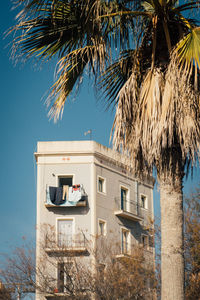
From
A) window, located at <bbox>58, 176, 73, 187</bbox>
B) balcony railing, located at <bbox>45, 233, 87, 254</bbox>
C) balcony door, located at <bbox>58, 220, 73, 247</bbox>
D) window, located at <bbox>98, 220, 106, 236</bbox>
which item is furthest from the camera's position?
window, located at <bbox>58, 176, 73, 187</bbox>

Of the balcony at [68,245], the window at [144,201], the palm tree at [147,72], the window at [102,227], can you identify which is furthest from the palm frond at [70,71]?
the window at [144,201]

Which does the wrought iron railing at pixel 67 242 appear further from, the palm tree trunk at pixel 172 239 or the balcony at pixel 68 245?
the palm tree trunk at pixel 172 239

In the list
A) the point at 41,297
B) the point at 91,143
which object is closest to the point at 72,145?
the point at 91,143

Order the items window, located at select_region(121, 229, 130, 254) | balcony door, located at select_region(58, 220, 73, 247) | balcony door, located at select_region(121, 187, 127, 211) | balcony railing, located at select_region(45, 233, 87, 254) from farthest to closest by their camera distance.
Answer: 1. balcony door, located at select_region(121, 187, 127, 211)
2. window, located at select_region(121, 229, 130, 254)
3. balcony door, located at select_region(58, 220, 73, 247)
4. balcony railing, located at select_region(45, 233, 87, 254)

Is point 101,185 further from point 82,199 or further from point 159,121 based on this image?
point 159,121

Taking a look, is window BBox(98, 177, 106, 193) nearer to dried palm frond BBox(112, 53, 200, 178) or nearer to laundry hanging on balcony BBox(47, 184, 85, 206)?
laundry hanging on balcony BBox(47, 184, 85, 206)

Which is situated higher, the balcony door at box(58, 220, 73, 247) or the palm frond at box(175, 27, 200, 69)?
the palm frond at box(175, 27, 200, 69)

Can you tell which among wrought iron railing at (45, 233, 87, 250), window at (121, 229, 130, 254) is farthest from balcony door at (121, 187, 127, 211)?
wrought iron railing at (45, 233, 87, 250)

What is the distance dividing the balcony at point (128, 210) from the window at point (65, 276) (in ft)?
21.4

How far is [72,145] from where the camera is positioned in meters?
37.0

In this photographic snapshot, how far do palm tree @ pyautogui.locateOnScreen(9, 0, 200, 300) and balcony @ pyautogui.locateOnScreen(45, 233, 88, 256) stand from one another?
2423cm

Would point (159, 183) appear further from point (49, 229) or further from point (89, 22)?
point (49, 229)

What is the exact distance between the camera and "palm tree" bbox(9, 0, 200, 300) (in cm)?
778

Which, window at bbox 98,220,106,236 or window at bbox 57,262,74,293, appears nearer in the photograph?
window at bbox 57,262,74,293
